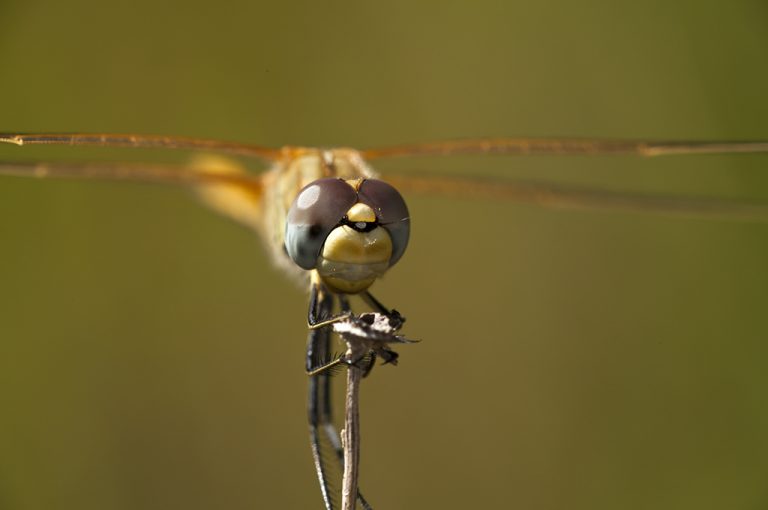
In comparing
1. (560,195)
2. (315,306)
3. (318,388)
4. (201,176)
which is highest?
(201,176)

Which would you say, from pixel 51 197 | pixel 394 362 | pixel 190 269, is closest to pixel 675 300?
pixel 190 269

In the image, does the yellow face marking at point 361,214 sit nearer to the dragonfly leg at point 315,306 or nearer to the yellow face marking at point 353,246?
the yellow face marking at point 353,246

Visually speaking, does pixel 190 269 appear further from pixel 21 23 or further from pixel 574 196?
pixel 574 196

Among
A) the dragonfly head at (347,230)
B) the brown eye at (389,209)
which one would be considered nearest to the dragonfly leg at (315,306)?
the dragonfly head at (347,230)

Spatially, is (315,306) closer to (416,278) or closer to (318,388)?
(318,388)

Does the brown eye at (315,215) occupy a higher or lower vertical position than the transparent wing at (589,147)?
lower

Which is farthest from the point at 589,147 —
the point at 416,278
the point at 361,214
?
the point at 416,278
